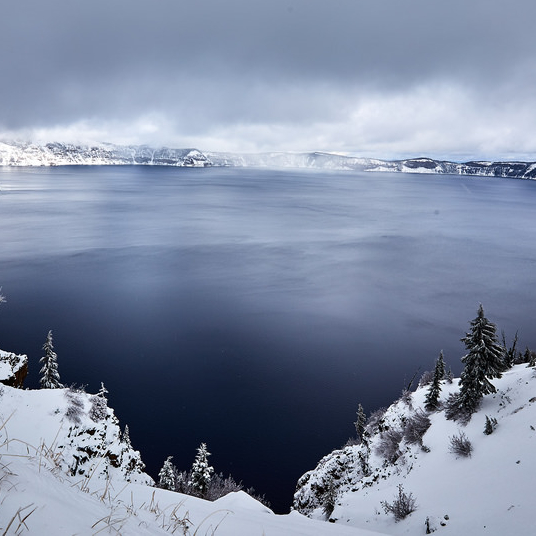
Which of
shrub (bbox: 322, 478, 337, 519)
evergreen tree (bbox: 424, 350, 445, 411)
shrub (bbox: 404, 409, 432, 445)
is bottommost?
shrub (bbox: 322, 478, 337, 519)

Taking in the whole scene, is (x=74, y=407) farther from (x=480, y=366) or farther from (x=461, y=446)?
(x=480, y=366)

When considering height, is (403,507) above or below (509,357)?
above

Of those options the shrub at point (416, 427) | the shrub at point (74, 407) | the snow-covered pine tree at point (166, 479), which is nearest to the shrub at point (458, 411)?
the shrub at point (416, 427)

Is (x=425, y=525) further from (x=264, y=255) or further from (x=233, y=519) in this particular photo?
(x=264, y=255)

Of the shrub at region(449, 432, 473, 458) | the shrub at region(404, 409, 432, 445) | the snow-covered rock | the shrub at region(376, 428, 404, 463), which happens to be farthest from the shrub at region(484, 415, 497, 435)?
the snow-covered rock

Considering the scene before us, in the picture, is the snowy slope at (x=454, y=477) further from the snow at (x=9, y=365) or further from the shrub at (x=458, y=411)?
the snow at (x=9, y=365)

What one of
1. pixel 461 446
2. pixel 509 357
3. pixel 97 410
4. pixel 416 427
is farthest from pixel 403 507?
pixel 509 357

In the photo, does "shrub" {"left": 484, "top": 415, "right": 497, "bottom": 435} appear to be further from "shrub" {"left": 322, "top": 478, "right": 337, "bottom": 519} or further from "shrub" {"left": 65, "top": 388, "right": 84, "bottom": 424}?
"shrub" {"left": 65, "top": 388, "right": 84, "bottom": 424}
